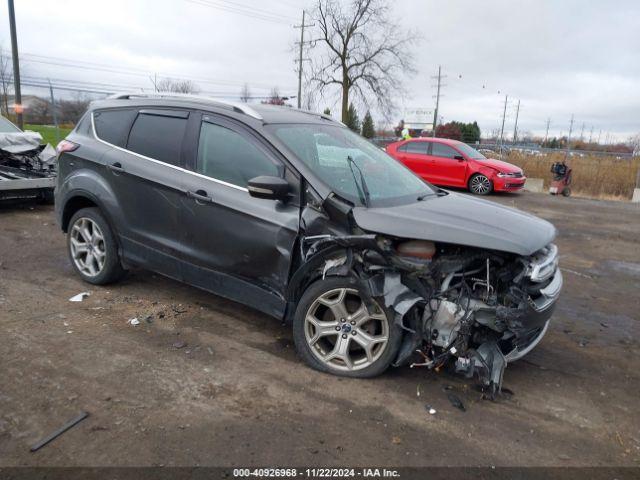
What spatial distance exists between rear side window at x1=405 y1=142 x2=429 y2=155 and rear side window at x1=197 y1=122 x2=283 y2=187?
39.5ft

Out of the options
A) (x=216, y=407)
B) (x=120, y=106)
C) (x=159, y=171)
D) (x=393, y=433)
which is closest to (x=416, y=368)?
(x=393, y=433)

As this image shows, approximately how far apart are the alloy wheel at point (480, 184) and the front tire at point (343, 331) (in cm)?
1207

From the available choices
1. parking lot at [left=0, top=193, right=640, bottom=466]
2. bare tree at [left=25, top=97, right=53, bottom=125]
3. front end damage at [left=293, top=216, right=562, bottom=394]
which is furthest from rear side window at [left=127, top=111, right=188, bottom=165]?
bare tree at [left=25, top=97, right=53, bottom=125]

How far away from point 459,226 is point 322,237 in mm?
911

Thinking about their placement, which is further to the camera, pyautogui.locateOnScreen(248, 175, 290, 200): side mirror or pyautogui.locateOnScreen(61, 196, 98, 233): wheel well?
pyautogui.locateOnScreen(61, 196, 98, 233): wheel well

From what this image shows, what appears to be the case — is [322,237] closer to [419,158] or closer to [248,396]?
[248,396]

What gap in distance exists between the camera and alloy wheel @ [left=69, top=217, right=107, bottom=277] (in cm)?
481

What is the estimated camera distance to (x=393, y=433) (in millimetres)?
2883

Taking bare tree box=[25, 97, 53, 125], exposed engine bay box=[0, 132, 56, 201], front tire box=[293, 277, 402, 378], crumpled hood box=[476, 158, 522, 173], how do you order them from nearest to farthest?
front tire box=[293, 277, 402, 378] → exposed engine bay box=[0, 132, 56, 201] → crumpled hood box=[476, 158, 522, 173] → bare tree box=[25, 97, 53, 125]

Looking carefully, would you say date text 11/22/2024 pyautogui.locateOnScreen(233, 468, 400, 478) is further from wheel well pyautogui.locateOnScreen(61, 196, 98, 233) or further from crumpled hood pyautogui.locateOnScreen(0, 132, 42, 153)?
crumpled hood pyautogui.locateOnScreen(0, 132, 42, 153)

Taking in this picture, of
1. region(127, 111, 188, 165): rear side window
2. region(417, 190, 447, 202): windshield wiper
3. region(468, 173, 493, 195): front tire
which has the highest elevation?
region(127, 111, 188, 165): rear side window

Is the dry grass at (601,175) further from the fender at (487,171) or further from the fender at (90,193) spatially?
the fender at (90,193)

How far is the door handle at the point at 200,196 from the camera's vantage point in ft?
12.7

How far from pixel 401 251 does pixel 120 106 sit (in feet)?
10.5
